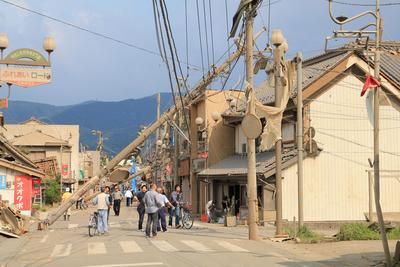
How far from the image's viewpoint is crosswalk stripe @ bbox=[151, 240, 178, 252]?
16.3 m

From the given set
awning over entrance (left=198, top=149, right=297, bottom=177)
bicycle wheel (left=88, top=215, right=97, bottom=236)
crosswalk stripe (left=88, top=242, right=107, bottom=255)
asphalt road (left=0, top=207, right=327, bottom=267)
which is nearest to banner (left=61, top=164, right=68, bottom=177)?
Answer: awning over entrance (left=198, top=149, right=297, bottom=177)

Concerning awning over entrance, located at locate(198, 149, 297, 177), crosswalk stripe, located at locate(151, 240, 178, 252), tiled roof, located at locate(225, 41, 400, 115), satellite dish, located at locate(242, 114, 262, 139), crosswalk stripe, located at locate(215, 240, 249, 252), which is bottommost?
crosswalk stripe, located at locate(215, 240, 249, 252)

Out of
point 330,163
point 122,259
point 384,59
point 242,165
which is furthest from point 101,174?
point 384,59

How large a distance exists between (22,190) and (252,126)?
17241mm

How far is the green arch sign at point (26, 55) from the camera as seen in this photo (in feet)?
59.9

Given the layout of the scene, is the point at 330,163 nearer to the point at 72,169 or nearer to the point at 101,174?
the point at 101,174

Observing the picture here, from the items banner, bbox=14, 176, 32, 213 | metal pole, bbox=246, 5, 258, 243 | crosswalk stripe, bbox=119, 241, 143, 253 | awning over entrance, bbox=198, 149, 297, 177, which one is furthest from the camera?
banner, bbox=14, 176, 32, 213

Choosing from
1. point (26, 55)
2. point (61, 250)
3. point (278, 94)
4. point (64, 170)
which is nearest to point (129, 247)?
point (61, 250)

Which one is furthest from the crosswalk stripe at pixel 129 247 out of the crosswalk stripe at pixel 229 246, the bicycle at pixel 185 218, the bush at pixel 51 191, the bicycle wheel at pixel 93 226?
the bush at pixel 51 191

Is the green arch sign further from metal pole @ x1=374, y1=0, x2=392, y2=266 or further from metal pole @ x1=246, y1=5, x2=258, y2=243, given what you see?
metal pole @ x1=374, y1=0, x2=392, y2=266

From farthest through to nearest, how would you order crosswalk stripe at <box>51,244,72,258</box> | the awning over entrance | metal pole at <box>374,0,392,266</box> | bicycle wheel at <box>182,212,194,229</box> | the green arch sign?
the awning over entrance → bicycle wheel at <box>182,212,194,229</box> → the green arch sign → crosswalk stripe at <box>51,244,72,258</box> → metal pole at <box>374,0,392,266</box>

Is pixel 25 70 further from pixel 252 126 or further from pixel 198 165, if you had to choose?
pixel 198 165

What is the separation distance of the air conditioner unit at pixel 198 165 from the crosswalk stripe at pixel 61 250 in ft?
70.0

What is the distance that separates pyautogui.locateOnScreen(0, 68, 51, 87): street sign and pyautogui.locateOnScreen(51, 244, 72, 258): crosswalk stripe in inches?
195
